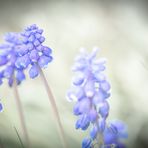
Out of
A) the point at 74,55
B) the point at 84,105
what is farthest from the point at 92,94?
the point at 74,55

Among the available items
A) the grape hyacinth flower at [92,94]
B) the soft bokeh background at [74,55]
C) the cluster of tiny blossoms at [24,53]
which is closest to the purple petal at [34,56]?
the cluster of tiny blossoms at [24,53]

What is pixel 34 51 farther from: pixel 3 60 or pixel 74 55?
pixel 74 55

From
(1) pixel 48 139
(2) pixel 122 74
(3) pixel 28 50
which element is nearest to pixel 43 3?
(2) pixel 122 74

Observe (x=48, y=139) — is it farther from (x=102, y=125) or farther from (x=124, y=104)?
(x=102, y=125)

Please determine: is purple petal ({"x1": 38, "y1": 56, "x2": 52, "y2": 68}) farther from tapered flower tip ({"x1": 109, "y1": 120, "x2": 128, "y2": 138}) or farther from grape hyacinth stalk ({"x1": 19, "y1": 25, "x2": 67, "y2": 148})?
tapered flower tip ({"x1": 109, "y1": 120, "x2": 128, "y2": 138})

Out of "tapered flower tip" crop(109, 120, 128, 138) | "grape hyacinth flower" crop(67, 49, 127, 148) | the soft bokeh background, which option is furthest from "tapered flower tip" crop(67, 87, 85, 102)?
the soft bokeh background
